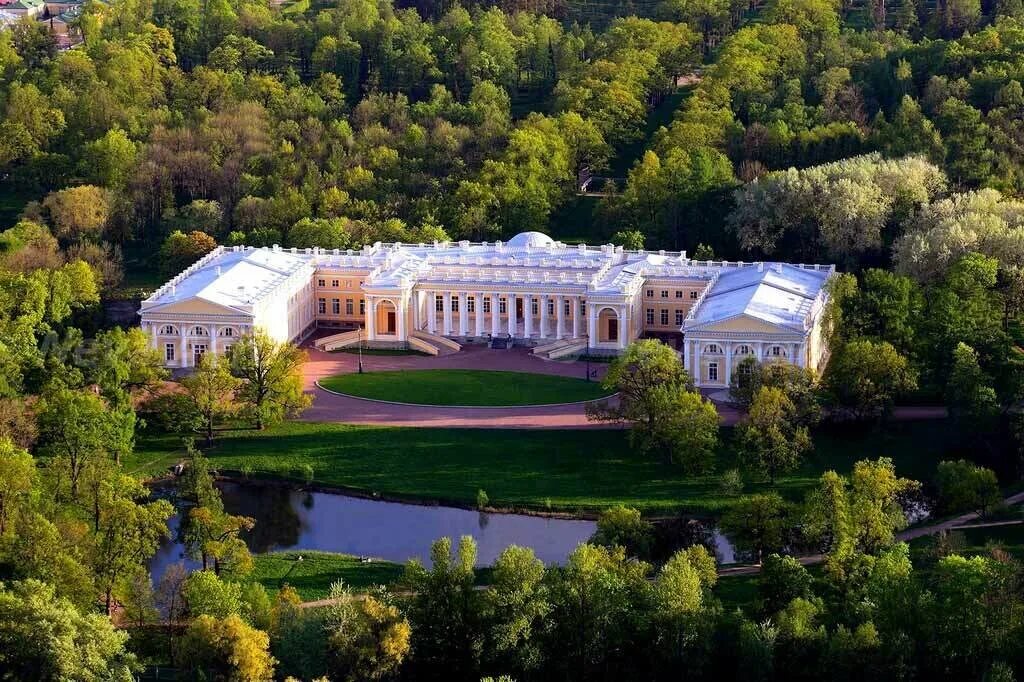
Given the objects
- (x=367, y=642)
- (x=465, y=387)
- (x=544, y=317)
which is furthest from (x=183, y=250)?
(x=367, y=642)

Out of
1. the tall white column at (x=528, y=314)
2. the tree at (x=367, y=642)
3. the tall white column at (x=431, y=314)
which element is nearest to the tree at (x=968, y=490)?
the tree at (x=367, y=642)

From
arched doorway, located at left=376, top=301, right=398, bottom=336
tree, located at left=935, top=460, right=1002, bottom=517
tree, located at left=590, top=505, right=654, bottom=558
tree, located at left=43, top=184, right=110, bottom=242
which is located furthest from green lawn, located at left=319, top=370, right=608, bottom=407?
tree, located at left=43, top=184, right=110, bottom=242

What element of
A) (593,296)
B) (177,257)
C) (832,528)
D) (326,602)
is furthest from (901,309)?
Result: (177,257)

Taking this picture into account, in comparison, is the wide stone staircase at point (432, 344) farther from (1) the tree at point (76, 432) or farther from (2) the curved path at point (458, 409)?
(1) the tree at point (76, 432)

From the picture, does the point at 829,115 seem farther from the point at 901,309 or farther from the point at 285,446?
the point at 285,446

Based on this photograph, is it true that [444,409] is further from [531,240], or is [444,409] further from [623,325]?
[531,240]

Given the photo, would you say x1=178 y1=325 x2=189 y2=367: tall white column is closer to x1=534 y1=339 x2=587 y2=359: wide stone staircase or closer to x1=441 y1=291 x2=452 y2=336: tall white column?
x1=441 y1=291 x2=452 y2=336: tall white column
